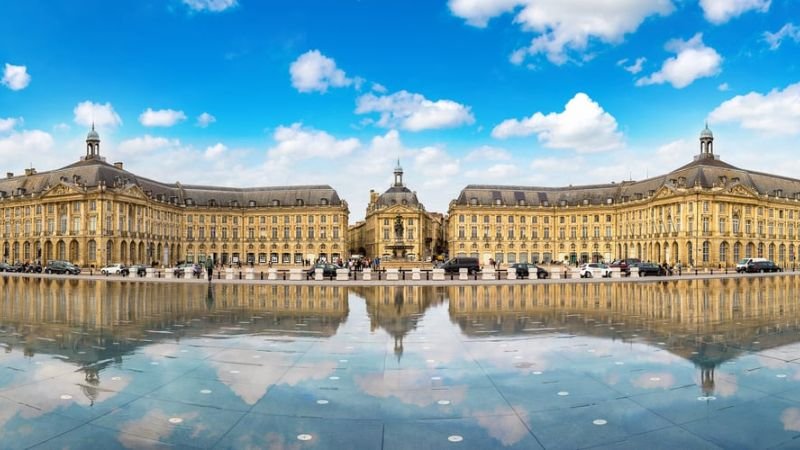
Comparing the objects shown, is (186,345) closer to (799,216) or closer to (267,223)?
(267,223)

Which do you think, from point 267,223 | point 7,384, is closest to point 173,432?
point 7,384

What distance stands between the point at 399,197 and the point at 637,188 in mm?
45968

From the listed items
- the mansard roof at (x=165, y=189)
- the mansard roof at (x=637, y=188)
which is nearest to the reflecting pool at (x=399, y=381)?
the mansard roof at (x=165, y=189)

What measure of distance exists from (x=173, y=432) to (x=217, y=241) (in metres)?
111

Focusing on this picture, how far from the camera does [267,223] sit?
116 m

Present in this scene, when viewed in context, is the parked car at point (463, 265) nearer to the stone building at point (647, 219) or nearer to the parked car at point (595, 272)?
the parked car at point (595, 272)

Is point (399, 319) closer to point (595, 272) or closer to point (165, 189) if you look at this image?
point (595, 272)

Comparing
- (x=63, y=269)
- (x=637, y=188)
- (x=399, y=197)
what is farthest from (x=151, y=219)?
(x=637, y=188)

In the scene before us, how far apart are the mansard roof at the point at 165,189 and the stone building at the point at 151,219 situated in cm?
20

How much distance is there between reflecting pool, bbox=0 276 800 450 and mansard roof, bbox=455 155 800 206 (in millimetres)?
77998

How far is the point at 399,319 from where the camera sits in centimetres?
2017

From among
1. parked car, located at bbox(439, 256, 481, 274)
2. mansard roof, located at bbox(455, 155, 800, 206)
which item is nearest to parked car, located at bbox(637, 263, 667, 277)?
parked car, located at bbox(439, 256, 481, 274)

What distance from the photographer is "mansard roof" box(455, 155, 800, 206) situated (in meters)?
90.3

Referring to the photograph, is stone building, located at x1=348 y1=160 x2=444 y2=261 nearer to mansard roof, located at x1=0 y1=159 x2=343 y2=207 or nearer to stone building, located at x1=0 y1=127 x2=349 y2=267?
stone building, located at x1=0 y1=127 x2=349 y2=267
